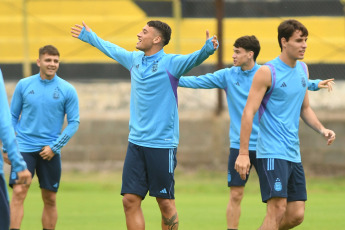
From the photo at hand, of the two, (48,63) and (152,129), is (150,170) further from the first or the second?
(48,63)

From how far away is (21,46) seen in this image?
18.7 m

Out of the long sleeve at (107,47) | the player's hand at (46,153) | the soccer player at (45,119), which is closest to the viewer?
the long sleeve at (107,47)

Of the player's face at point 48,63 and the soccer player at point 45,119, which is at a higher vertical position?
the player's face at point 48,63

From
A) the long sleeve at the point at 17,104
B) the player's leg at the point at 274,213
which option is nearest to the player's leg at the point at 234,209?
the player's leg at the point at 274,213

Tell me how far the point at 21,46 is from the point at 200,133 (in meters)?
4.67

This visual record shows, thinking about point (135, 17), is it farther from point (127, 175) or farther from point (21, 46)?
point (127, 175)

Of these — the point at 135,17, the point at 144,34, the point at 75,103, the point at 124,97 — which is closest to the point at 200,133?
the point at 124,97

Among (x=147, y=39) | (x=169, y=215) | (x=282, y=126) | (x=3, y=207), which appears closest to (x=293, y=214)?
(x=282, y=126)

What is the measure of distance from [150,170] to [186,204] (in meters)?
5.53

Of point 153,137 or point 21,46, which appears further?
point 21,46

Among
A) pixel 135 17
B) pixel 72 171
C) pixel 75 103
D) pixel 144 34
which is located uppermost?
pixel 135 17

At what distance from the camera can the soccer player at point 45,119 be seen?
9.81 m

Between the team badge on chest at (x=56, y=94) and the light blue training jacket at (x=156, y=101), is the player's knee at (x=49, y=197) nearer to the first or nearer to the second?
the team badge on chest at (x=56, y=94)

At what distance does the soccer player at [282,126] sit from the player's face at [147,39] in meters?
1.33
